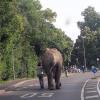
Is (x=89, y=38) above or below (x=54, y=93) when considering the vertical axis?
above

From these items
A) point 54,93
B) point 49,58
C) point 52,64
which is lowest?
point 54,93

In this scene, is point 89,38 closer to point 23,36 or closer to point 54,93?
point 23,36

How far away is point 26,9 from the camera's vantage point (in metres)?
64.4

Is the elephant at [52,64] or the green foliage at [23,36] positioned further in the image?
the green foliage at [23,36]

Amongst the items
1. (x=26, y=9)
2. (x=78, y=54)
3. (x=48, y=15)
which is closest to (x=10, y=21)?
(x=26, y=9)

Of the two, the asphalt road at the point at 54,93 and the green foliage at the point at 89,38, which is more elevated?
the green foliage at the point at 89,38

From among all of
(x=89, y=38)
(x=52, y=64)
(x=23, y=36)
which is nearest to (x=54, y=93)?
(x=52, y=64)

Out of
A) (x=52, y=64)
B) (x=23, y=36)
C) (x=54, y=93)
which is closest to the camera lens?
(x=54, y=93)

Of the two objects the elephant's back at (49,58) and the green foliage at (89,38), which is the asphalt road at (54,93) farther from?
the green foliage at (89,38)

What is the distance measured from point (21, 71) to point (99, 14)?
83.5 m

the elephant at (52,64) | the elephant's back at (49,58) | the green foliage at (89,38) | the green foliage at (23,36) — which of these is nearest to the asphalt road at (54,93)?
the elephant at (52,64)

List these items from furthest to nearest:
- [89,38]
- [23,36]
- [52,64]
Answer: [89,38]
[23,36]
[52,64]

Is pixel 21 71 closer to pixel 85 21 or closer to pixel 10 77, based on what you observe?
pixel 10 77

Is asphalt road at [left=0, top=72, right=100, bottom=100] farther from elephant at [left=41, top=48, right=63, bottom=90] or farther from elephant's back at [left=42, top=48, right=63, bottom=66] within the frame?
elephant's back at [left=42, top=48, right=63, bottom=66]
